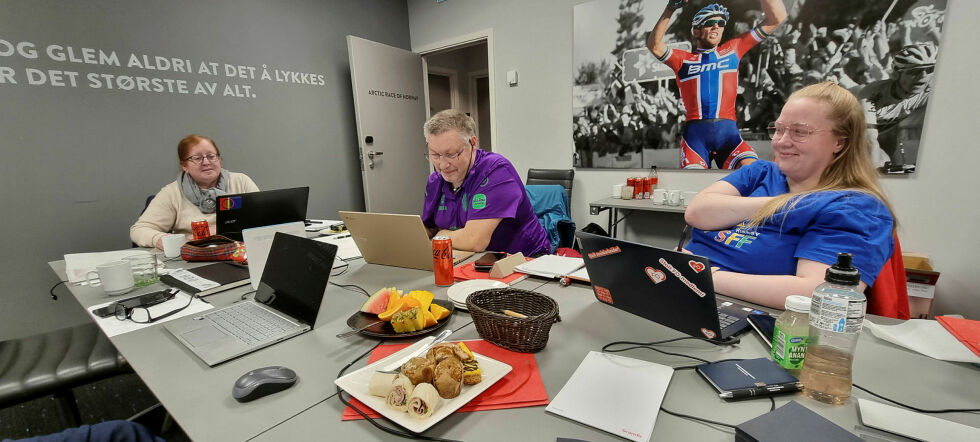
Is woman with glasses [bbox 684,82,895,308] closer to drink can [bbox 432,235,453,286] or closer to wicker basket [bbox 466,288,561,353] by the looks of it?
wicker basket [bbox 466,288,561,353]

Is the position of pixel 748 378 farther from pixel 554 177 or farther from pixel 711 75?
pixel 554 177

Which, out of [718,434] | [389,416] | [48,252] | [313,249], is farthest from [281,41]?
[718,434]

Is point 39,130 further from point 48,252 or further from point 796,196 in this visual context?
point 796,196

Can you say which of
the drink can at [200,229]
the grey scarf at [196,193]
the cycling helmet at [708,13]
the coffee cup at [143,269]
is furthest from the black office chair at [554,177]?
the coffee cup at [143,269]

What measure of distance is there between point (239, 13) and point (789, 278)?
3868mm

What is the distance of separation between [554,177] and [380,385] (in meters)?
3.05

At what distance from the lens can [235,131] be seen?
313 cm

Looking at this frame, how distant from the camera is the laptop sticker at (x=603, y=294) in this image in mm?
1096

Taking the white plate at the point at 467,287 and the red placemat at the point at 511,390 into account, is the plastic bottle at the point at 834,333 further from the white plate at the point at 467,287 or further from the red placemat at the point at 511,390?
the white plate at the point at 467,287

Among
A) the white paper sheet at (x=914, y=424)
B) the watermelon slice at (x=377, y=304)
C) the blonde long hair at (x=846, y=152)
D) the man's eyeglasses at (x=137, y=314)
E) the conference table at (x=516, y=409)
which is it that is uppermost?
the blonde long hair at (x=846, y=152)

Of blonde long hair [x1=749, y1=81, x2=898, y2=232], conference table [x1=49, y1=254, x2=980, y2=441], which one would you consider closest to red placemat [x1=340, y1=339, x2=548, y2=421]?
conference table [x1=49, y1=254, x2=980, y2=441]

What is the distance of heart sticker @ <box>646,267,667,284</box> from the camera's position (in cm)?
90

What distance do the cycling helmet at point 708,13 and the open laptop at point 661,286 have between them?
8.29 ft

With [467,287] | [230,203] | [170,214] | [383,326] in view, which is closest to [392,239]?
[467,287]
